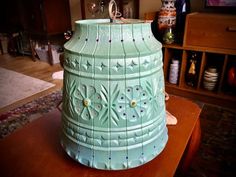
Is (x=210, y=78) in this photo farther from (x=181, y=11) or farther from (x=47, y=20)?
(x=47, y=20)

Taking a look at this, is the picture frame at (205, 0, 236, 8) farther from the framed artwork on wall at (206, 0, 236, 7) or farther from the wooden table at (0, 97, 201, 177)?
the wooden table at (0, 97, 201, 177)

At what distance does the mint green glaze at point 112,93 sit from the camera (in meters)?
0.43

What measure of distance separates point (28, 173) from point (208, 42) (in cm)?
141

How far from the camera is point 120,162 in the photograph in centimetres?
48

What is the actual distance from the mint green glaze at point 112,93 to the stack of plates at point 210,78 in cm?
126

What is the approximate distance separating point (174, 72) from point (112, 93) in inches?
55.7

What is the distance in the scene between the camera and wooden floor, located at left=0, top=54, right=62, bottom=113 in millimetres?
2199

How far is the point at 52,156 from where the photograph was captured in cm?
58

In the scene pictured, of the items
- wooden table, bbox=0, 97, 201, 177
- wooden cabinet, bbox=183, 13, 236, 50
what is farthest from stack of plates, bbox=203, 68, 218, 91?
wooden table, bbox=0, 97, 201, 177

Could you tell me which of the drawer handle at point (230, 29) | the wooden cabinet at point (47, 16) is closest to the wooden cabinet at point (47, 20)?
the wooden cabinet at point (47, 16)

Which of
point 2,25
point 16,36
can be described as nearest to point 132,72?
point 16,36

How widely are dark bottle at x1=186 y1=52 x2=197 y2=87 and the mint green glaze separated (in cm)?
130

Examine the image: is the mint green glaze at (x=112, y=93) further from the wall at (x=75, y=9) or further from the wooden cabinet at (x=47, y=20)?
the wall at (x=75, y=9)

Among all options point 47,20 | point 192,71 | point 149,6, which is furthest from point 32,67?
point 192,71
